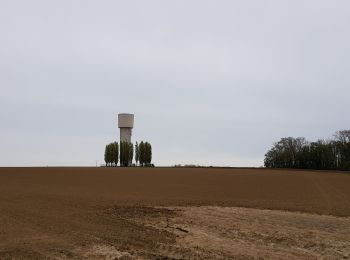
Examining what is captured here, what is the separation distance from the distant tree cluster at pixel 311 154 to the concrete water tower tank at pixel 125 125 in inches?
1343

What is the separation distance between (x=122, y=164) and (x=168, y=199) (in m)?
65.6

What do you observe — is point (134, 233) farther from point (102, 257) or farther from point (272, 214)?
point (272, 214)

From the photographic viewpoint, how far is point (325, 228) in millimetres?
21500

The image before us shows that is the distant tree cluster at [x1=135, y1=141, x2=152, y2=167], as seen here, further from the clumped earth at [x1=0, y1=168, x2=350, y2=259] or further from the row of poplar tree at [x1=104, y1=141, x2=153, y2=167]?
the clumped earth at [x1=0, y1=168, x2=350, y2=259]

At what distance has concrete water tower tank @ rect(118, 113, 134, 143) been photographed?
9881 cm

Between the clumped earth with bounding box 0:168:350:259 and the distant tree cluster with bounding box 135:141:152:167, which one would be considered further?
the distant tree cluster with bounding box 135:141:152:167

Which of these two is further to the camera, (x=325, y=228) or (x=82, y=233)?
(x=325, y=228)

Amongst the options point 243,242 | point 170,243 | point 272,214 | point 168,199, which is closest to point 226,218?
point 272,214

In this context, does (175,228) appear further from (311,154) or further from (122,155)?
(311,154)

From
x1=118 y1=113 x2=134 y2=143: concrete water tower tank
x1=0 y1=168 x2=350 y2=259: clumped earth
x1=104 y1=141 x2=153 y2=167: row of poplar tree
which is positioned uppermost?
x1=118 y1=113 x2=134 y2=143: concrete water tower tank

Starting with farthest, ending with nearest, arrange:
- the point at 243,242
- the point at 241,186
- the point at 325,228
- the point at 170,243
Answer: the point at 241,186 → the point at 325,228 → the point at 243,242 → the point at 170,243

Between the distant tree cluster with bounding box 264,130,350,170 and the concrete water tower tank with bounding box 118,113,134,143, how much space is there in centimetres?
3411

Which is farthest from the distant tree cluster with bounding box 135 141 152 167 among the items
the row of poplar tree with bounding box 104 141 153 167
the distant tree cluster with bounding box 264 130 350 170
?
the distant tree cluster with bounding box 264 130 350 170

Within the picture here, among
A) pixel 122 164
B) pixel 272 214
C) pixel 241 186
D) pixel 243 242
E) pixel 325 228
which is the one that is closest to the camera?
pixel 243 242
